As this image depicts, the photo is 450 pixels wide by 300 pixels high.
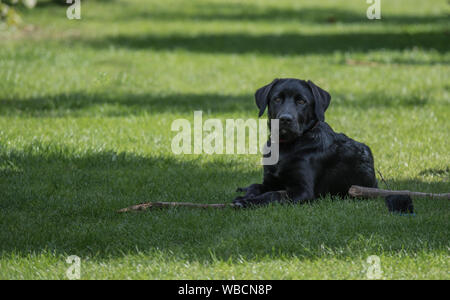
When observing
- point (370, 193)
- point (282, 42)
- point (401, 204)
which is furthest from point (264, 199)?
point (282, 42)

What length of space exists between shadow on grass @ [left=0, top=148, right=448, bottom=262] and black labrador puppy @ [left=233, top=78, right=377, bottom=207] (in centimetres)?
31

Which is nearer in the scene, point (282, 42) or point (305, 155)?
point (305, 155)

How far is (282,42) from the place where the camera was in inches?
869

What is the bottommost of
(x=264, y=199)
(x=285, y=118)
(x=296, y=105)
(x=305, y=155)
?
(x=264, y=199)

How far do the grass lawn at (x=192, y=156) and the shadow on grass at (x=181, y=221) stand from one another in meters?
0.02

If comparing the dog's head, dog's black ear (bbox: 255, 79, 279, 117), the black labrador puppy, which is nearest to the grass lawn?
the black labrador puppy

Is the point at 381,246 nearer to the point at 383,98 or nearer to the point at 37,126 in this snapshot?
the point at 37,126

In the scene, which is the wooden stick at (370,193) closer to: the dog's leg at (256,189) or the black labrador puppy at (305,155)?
the black labrador puppy at (305,155)

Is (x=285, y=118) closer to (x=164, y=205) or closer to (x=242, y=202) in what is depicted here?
(x=242, y=202)

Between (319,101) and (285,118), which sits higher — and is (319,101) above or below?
above

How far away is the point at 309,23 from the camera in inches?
1041

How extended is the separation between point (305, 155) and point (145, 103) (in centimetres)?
676

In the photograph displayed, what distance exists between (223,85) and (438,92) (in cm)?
477
